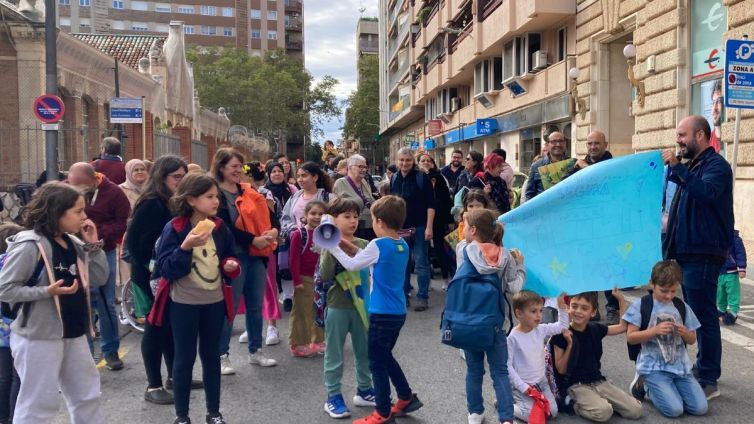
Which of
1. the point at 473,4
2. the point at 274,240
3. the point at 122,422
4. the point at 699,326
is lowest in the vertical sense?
the point at 122,422

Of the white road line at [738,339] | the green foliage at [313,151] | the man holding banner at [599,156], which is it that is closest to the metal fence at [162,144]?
the man holding banner at [599,156]

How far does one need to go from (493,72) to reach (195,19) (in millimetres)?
71625

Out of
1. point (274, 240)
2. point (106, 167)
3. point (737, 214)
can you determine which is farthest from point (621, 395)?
Result: point (737, 214)

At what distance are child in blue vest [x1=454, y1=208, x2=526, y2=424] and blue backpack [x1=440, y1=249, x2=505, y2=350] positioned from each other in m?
0.05

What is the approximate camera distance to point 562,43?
2208 centimetres

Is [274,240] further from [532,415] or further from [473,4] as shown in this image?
[473,4]

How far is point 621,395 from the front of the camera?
15.4ft

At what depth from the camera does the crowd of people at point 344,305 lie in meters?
3.95

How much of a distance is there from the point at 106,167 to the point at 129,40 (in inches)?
1318

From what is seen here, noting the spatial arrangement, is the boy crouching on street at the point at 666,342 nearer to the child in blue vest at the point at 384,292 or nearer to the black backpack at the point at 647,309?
the black backpack at the point at 647,309

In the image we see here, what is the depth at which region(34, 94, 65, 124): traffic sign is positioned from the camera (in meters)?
13.7

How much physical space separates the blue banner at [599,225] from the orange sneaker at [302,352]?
2300 millimetres

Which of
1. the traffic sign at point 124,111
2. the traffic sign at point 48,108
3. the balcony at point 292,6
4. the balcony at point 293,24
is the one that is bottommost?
the traffic sign at point 48,108

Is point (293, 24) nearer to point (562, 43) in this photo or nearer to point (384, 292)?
point (562, 43)
